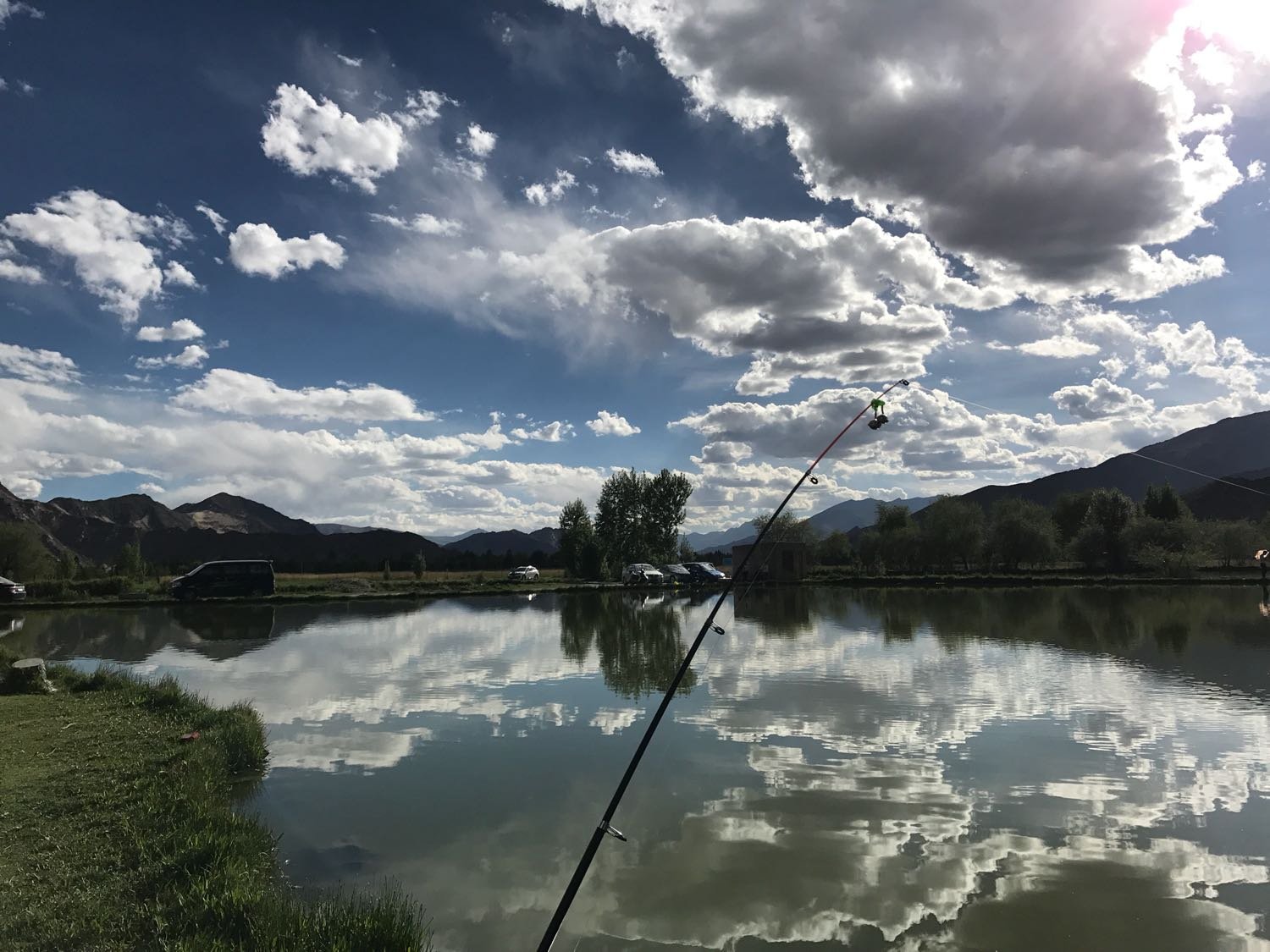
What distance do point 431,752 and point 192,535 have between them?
533ft

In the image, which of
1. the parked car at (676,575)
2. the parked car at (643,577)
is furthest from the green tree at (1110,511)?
the parked car at (643,577)

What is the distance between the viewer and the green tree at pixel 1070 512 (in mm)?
109688

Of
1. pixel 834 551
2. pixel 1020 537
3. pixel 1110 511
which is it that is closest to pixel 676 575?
pixel 1020 537

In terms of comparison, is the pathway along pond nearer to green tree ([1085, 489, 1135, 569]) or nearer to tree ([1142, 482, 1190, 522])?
green tree ([1085, 489, 1135, 569])

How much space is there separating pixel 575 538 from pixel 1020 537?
155 feet

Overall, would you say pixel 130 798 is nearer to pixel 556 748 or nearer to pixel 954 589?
pixel 556 748

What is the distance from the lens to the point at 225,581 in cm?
4906

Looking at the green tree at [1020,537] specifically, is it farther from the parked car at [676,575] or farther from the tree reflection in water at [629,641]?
the tree reflection in water at [629,641]

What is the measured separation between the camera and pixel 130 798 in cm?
964

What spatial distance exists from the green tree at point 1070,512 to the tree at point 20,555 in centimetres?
11513

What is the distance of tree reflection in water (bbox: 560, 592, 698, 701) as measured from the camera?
1994 centimetres

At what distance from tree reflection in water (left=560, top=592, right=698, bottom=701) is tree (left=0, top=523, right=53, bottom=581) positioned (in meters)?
41.3

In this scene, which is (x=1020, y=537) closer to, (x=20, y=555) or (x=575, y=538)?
(x=575, y=538)

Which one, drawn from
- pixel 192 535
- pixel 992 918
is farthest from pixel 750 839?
pixel 192 535
